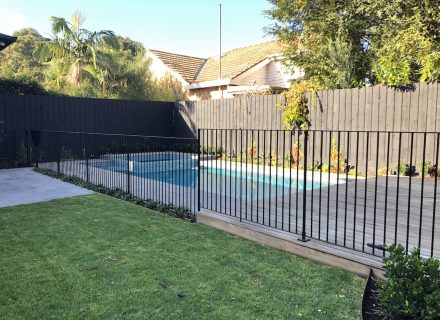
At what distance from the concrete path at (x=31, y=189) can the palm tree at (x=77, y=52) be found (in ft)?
25.3

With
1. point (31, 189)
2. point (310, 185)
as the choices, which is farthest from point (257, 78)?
point (31, 189)

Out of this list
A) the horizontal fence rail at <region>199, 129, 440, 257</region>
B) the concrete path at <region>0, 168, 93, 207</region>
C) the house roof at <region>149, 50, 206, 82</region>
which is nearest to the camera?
the horizontal fence rail at <region>199, 129, 440, 257</region>

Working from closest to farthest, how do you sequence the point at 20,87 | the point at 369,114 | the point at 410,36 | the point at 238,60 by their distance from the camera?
the point at 369,114, the point at 410,36, the point at 20,87, the point at 238,60

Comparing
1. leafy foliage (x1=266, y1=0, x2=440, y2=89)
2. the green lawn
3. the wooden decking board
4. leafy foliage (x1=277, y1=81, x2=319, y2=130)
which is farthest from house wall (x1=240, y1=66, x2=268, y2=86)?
the green lawn

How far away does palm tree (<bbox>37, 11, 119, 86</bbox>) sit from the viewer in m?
15.8

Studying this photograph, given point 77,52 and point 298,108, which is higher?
point 77,52

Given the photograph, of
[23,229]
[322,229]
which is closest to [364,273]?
[322,229]

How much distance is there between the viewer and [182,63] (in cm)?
2192

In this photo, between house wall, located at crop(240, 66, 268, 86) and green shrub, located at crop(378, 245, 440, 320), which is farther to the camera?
house wall, located at crop(240, 66, 268, 86)

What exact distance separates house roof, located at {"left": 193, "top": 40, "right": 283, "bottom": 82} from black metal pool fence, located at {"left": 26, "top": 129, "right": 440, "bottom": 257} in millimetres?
9014

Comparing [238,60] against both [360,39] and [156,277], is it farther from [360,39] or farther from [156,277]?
[156,277]

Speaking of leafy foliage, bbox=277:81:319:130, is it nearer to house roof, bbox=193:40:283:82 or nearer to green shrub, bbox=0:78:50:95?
house roof, bbox=193:40:283:82

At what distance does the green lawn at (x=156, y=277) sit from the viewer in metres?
2.73

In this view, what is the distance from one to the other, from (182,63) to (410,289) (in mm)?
20834
